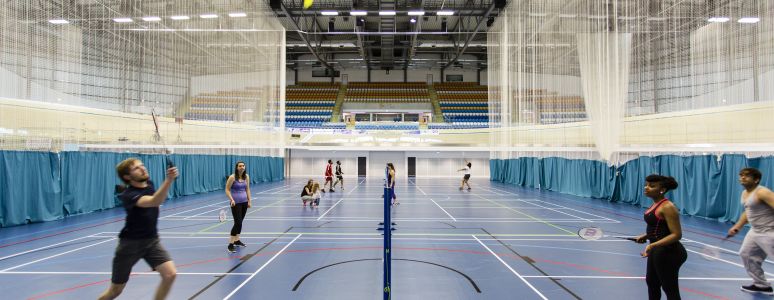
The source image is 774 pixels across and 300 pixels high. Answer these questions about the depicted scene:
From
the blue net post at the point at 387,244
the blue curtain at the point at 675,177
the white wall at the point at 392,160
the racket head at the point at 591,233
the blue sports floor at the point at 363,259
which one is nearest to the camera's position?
the blue net post at the point at 387,244

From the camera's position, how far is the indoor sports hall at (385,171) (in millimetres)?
5758

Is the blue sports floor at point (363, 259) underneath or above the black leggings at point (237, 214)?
underneath

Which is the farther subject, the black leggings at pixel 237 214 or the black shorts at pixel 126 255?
the black leggings at pixel 237 214

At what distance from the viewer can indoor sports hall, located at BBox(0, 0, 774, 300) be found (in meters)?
5.76

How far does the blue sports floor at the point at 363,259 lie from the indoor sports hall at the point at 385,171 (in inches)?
2.4

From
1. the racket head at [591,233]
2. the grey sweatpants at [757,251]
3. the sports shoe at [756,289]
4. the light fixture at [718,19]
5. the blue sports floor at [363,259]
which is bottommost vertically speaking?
the blue sports floor at [363,259]

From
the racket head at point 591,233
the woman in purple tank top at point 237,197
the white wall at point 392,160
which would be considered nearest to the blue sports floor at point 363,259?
the woman in purple tank top at point 237,197

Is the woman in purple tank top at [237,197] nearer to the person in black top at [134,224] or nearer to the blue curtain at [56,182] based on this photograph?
the person in black top at [134,224]

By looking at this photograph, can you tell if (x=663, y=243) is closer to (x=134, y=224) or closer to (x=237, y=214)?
(x=134, y=224)

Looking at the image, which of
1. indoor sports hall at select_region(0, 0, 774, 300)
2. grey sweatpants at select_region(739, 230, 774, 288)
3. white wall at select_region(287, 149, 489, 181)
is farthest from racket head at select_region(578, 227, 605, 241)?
white wall at select_region(287, 149, 489, 181)

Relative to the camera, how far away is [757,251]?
215 inches

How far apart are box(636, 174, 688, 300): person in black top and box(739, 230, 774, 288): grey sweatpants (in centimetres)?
200

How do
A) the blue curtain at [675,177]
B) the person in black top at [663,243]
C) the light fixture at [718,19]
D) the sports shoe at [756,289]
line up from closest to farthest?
the person in black top at [663,243], the sports shoe at [756,289], the blue curtain at [675,177], the light fixture at [718,19]

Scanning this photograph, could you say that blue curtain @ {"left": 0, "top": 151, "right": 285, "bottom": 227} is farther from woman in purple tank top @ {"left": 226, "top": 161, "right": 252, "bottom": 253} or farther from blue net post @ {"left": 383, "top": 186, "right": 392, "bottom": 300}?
blue net post @ {"left": 383, "top": 186, "right": 392, "bottom": 300}
